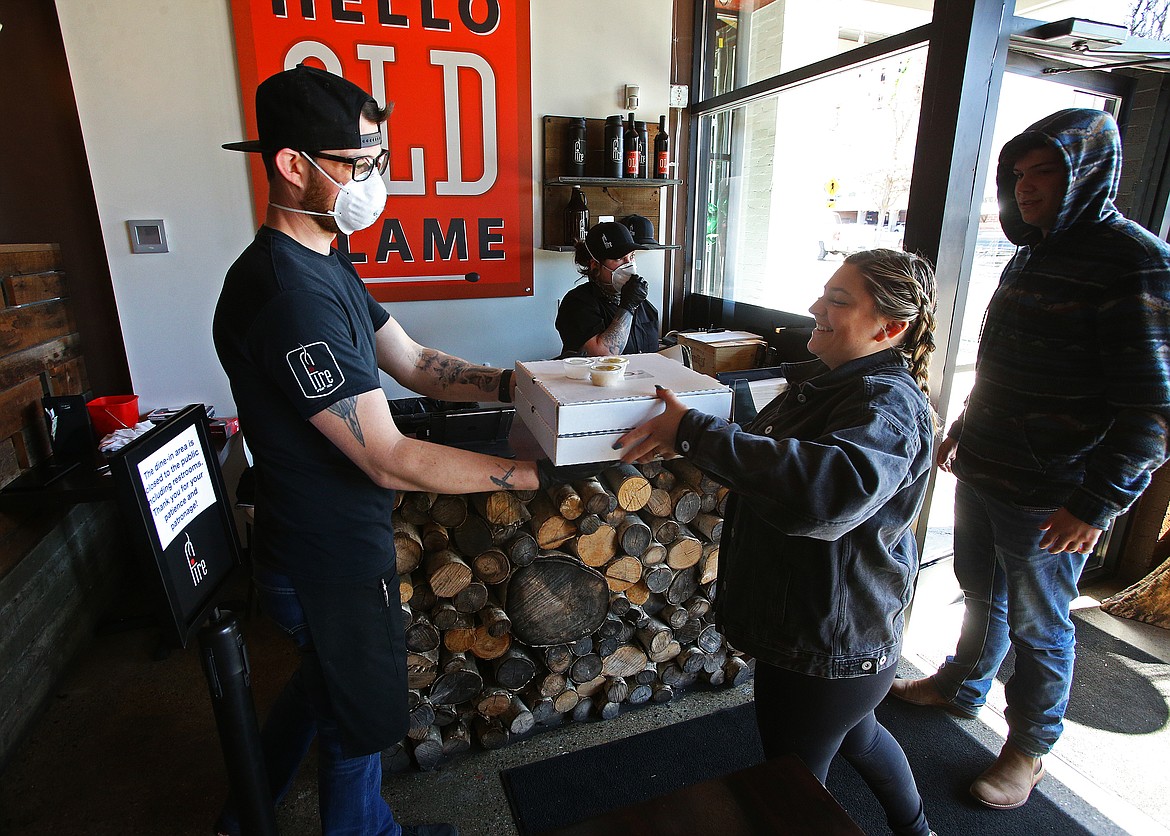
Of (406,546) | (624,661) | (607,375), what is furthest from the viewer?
(624,661)

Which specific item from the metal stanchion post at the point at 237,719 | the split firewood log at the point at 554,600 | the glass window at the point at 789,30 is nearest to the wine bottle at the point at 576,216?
the glass window at the point at 789,30

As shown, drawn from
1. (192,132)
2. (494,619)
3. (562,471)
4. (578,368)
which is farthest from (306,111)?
(192,132)

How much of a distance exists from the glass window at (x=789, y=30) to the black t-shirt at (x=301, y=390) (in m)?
2.16

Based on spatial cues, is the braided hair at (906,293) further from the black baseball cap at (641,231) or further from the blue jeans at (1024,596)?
the black baseball cap at (641,231)

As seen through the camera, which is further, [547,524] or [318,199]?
[547,524]

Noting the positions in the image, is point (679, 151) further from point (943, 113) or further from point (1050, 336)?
point (1050, 336)

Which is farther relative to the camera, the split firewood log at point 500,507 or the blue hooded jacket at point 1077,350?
the split firewood log at point 500,507

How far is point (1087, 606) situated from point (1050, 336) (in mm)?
1838

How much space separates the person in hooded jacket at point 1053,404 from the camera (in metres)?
1.57

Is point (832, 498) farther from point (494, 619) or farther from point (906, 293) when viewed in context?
point (494, 619)

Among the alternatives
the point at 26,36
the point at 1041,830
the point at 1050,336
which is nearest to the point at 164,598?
the point at 1050,336

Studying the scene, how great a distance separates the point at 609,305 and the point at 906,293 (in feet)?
5.96

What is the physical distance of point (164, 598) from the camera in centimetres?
131

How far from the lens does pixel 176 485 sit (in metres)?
1.41
